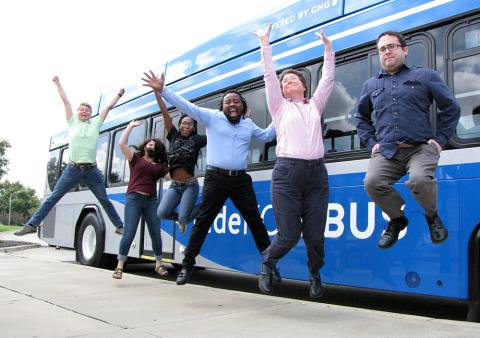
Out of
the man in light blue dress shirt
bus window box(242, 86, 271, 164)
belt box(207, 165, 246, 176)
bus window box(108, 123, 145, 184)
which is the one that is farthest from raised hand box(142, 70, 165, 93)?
bus window box(108, 123, 145, 184)

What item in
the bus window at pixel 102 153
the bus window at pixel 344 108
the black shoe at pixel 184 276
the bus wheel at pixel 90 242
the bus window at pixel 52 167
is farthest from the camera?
the bus window at pixel 52 167

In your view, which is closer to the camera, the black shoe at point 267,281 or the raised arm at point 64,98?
the black shoe at point 267,281

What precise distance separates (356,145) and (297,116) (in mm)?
837

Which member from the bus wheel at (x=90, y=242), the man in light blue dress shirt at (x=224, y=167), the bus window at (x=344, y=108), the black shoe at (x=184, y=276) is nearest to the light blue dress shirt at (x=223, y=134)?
the man in light blue dress shirt at (x=224, y=167)

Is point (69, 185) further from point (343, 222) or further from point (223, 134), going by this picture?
point (343, 222)

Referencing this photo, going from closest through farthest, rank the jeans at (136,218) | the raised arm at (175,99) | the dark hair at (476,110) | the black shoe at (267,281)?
the dark hair at (476,110), the black shoe at (267,281), the raised arm at (175,99), the jeans at (136,218)

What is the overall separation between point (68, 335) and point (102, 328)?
0.28 m

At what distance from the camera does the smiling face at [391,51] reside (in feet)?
12.5

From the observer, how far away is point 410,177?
365 centimetres

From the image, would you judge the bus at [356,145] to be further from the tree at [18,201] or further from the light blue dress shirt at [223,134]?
the tree at [18,201]

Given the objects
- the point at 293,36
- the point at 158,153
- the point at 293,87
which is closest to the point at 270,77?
the point at 293,87

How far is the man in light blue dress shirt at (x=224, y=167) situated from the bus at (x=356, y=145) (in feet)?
1.91

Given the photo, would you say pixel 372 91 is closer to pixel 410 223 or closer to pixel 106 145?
pixel 410 223

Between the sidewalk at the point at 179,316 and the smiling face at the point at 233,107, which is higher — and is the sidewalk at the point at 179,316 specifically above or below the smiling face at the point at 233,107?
below
